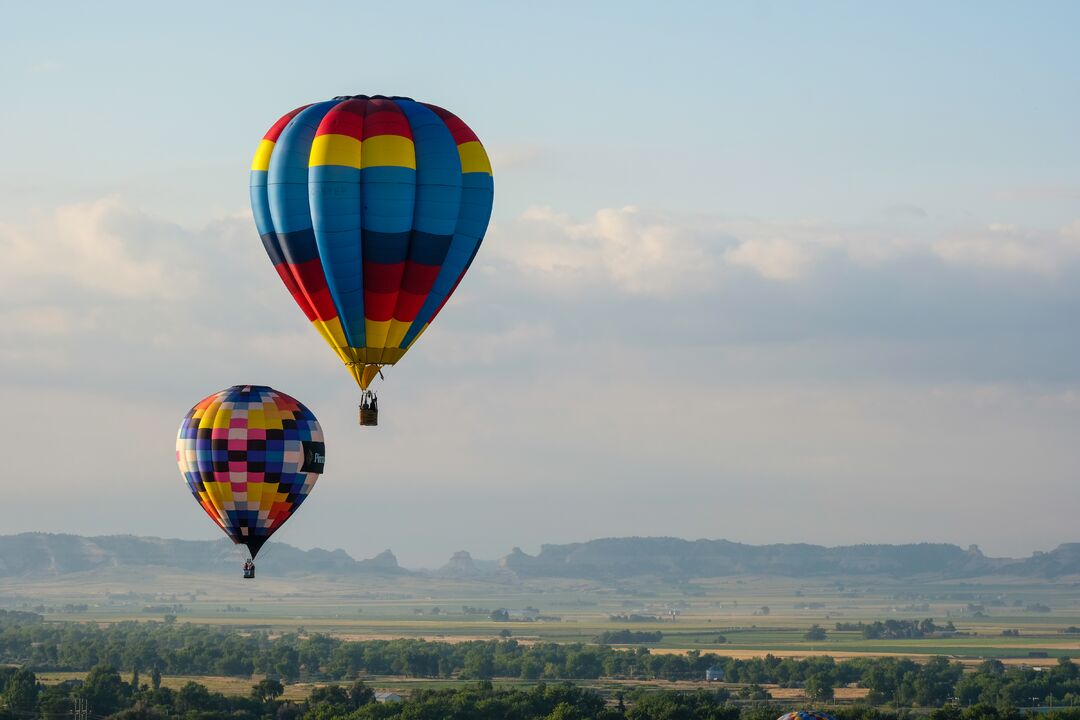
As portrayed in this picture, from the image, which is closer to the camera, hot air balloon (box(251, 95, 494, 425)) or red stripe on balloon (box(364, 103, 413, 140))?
hot air balloon (box(251, 95, 494, 425))

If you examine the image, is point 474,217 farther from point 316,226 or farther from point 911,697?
point 911,697

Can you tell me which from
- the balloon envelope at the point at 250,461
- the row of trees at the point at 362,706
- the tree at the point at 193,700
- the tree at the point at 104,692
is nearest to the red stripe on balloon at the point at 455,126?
the balloon envelope at the point at 250,461

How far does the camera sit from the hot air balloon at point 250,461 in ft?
241

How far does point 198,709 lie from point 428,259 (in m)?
89.7

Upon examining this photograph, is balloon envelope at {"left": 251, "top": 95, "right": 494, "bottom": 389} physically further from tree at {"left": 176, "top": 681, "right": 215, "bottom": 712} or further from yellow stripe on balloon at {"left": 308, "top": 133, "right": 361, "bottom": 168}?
tree at {"left": 176, "top": 681, "right": 215, "bottom": 712}

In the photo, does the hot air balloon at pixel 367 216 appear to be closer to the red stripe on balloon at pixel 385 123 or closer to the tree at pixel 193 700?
the red stripe on balloon at pixel 385 123

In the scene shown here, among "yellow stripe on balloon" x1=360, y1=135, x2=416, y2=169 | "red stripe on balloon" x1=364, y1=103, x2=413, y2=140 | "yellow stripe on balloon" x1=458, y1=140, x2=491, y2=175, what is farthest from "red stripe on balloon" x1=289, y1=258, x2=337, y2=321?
"yellow stripe on balloon" x1=458, y1=140, x2=491, y2=175

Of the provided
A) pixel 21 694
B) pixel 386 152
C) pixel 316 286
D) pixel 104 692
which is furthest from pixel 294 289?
pixel 104 692

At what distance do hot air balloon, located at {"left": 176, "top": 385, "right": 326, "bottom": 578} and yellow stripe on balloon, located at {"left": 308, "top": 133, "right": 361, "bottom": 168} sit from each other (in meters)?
13.3

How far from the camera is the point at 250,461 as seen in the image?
241 ft

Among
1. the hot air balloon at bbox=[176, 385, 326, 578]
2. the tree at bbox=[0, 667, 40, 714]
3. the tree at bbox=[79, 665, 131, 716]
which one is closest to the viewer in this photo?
the hot air balloon at bbox=[176, 385, 326, 578]

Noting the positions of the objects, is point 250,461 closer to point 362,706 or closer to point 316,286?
point 316,286

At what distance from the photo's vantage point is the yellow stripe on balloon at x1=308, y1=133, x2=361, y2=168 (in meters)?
64.6

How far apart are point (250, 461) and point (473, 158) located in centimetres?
1560
